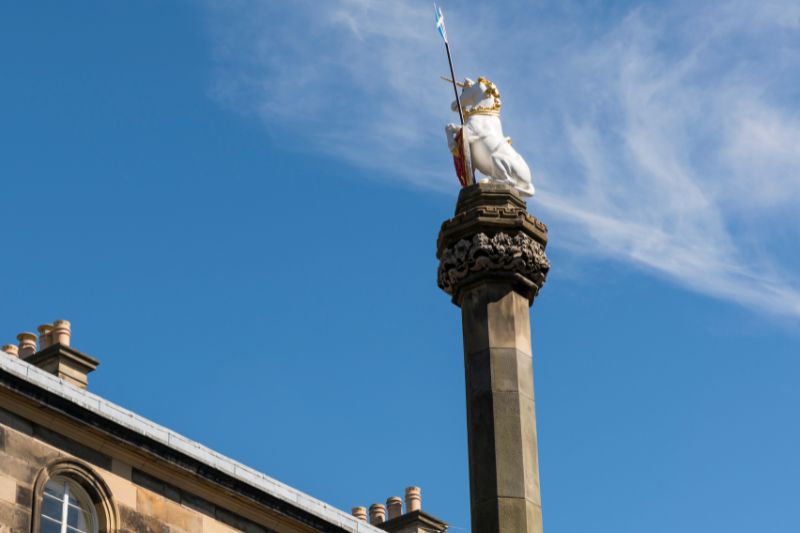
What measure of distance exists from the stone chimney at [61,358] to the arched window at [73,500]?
104 inches

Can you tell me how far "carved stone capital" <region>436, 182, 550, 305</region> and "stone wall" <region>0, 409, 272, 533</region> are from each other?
411 inches

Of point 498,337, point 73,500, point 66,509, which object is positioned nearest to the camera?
point 498,337

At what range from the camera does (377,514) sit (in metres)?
40.3

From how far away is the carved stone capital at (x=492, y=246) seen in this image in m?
22.0

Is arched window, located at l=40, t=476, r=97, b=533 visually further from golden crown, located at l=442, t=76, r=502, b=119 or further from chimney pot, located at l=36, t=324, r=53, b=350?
golden crown, located at l=442, t=76, r=502, b=119

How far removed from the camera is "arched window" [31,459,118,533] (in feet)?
103

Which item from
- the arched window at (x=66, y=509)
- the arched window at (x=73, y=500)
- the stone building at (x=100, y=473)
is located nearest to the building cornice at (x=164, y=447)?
the stone building at (x=100, y=473)

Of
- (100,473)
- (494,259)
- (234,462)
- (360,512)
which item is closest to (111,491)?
(100,473)

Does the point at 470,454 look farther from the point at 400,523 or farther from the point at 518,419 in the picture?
the point at 400,523

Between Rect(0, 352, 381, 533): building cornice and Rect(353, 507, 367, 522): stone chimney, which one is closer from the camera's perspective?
Rect(0, 352, 381, 533): building cornice

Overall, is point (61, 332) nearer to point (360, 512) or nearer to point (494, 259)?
point (360, 512)

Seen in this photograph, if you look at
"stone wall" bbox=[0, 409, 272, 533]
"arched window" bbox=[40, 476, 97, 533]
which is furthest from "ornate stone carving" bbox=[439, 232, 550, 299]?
"arched window" bbox=[40, 476, 97, 533]

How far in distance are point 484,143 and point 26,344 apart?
1476 cm

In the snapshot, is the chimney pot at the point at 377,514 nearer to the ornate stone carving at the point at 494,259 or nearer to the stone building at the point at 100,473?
the stone building at the point at 100,473
